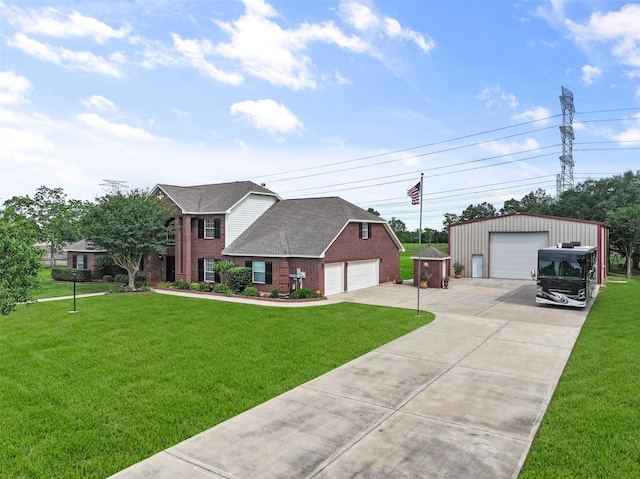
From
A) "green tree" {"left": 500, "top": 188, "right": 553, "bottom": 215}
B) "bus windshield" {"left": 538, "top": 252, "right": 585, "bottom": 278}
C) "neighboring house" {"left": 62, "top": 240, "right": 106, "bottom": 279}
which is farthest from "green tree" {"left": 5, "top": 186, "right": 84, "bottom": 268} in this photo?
"green tree" {"left": 500, "top": 188, "right": 553, "bottom": 215}

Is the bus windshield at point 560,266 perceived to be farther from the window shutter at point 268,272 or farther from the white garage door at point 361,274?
the window shutter at point 268,272

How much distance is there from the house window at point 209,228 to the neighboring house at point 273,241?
0.06 metres

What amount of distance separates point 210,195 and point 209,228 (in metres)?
3.74

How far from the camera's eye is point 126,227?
2475 centimetres

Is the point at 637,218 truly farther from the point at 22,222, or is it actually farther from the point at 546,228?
the point at 22,222

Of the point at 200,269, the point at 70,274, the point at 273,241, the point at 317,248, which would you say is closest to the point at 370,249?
the point at 317,248

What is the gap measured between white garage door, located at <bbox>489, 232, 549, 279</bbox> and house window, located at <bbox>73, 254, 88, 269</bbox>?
3248 cm

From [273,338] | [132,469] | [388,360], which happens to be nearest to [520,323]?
[388,360]

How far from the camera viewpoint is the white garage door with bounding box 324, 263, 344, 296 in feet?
79.1

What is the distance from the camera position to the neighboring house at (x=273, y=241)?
2383cm

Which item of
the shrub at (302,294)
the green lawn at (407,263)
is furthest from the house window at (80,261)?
the green lawn at (407,263)

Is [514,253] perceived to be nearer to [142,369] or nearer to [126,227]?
[126,227]

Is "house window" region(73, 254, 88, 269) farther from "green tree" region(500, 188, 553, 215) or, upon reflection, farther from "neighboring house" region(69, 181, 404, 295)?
"green tree" region(500, 188, 553, 215)

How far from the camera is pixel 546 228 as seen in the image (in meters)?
31.1
